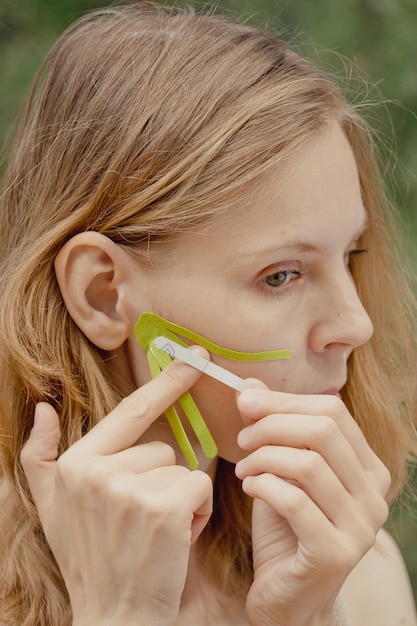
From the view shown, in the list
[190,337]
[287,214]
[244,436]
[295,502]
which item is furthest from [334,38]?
[295,502]

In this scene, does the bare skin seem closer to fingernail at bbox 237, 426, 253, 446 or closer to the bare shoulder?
fingernail at bbox 237, 426, 253, 446

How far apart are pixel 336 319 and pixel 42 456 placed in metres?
0.59

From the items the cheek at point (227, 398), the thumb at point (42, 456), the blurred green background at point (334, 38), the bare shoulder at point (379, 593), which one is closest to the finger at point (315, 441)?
the cheek at point (227, 398)

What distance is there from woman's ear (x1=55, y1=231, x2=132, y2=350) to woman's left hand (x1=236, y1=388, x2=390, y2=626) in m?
0.29

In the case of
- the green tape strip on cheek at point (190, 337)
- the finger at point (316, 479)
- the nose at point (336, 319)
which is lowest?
the finger at point (316, 479)

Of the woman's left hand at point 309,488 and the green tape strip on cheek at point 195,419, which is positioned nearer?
the woman's left hand at point 309,488

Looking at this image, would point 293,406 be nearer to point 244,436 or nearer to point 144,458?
point 244,436

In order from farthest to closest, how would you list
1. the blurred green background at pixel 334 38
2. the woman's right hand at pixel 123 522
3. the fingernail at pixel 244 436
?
the blurred green background at pixel 334 38 → the fingernail at pixel 244 436 → the woman's right hand at pixel 123 522

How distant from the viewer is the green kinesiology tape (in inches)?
58.9

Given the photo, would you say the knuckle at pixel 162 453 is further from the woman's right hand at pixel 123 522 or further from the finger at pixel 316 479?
the finger at pixel 316 479

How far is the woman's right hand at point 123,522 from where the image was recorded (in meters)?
1.33

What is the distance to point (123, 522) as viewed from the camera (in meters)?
1.34

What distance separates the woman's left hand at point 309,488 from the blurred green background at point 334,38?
137 cm

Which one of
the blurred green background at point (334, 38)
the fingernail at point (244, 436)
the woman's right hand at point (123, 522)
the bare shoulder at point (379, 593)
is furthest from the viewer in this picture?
the blurred green background at point (334, 38)
